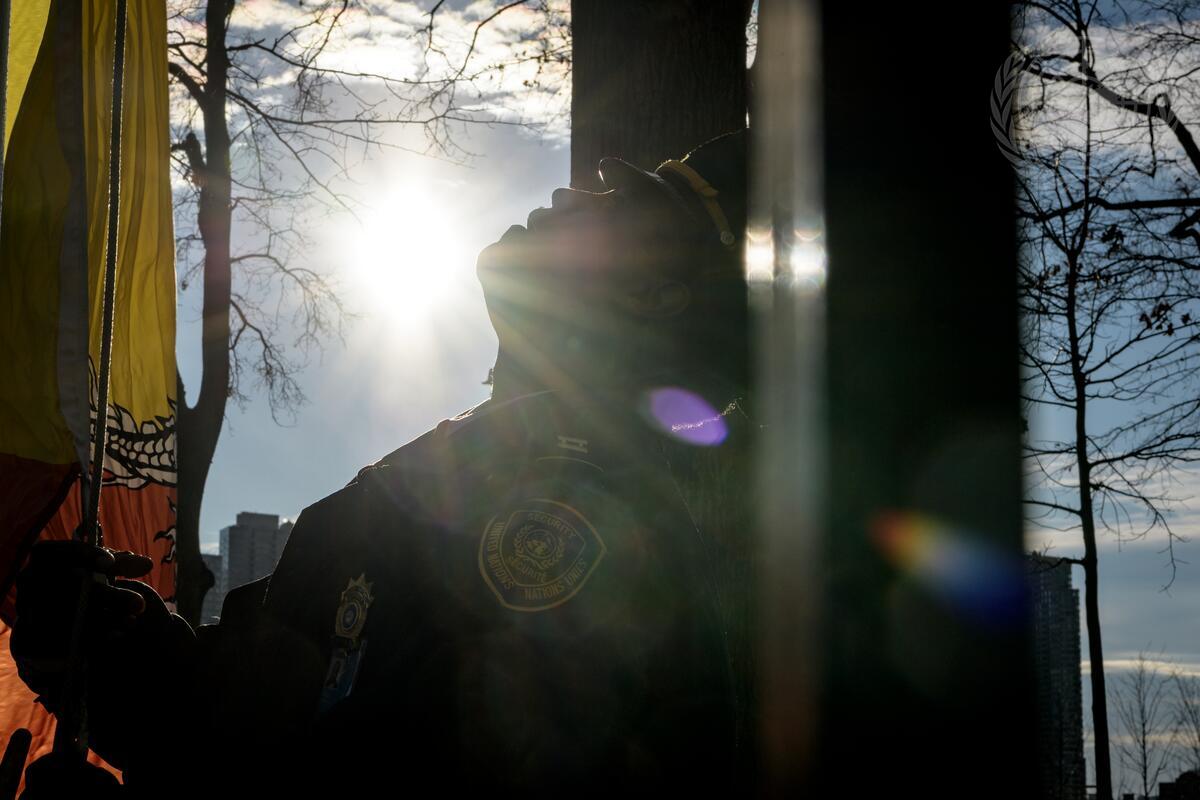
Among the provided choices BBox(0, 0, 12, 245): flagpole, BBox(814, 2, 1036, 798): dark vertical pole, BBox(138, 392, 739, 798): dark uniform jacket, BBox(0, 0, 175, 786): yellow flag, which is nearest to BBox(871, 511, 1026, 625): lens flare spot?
BBox(814, 2, 1036, 798): dark vertical pole

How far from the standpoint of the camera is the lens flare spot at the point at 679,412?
1.71 metres

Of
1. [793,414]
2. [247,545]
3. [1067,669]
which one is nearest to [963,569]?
[793,414]

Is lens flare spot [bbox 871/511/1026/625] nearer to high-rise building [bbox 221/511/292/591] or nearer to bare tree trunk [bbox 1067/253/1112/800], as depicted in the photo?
bare tree trunk [bbox 1067/253/1112/800]

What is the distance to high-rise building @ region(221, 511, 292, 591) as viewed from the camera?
234 ft

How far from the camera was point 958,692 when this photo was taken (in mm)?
1362

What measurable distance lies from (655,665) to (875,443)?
1.44 feet

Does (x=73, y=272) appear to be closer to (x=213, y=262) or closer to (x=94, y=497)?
(x=94, y=497)

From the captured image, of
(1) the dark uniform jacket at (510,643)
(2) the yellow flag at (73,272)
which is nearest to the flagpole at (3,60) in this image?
(2) the yellow flag at (73,272)

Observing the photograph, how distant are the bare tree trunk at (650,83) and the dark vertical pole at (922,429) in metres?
1.41

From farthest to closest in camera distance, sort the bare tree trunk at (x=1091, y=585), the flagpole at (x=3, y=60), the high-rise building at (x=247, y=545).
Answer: the high-rise building at (x=247, y=545) → the bare tree trunk at (x=1091, y=585) → the flagpole at (x=3, y=60)

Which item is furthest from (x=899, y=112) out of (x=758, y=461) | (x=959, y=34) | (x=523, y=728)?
(x=523, y=728)

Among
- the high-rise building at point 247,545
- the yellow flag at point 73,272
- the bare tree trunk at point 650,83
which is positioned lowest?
the yellow flag at point 73,272

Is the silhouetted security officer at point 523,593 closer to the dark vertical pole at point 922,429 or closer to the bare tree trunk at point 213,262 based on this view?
the dark vertical pole at point 922,429

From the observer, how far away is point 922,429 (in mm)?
1392
